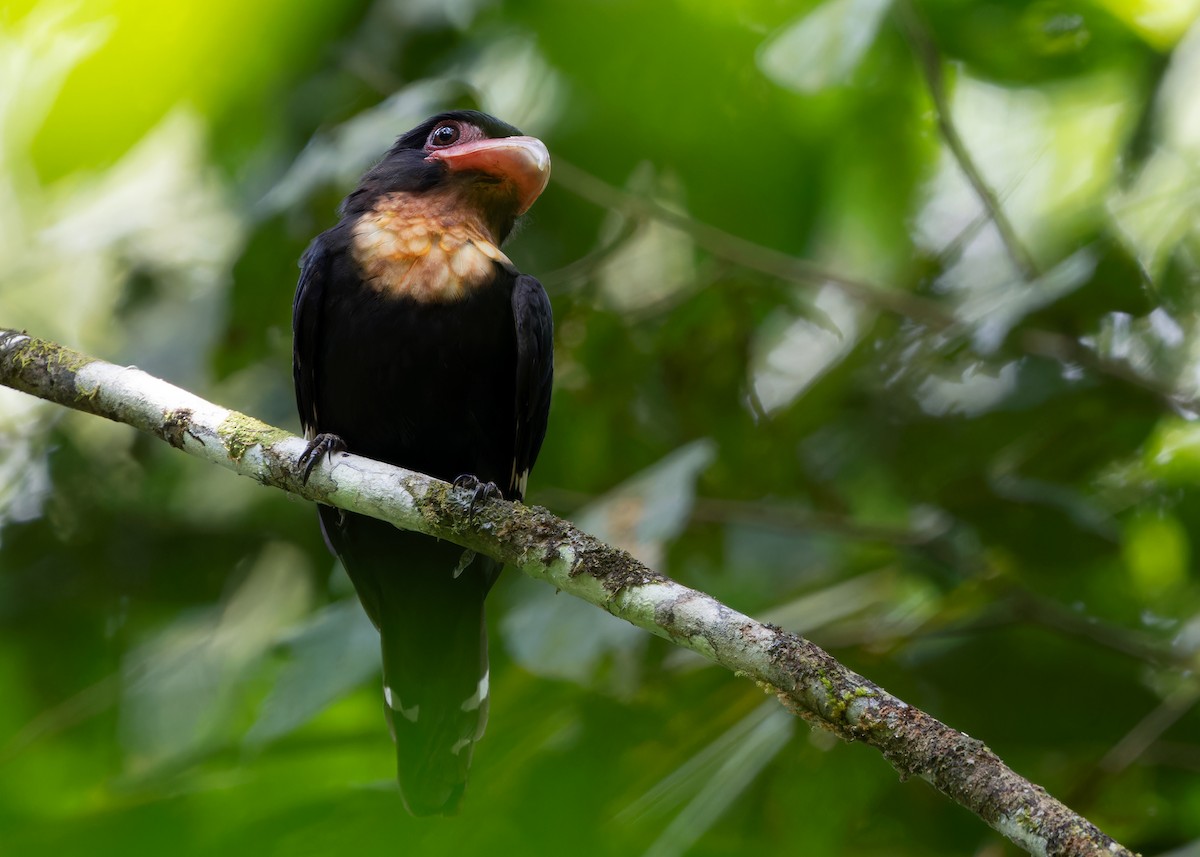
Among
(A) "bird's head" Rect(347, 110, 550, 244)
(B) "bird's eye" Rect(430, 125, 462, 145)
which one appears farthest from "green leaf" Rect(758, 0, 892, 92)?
(B) "bird's eye" Rect(430, 125, 462, 145)

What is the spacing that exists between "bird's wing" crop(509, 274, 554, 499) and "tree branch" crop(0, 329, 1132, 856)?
62cm

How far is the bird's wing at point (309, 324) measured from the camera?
3.11 m

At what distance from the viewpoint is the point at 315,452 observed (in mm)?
2549

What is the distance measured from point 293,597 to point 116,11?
6.03ft

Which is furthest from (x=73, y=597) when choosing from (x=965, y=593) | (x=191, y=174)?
(x=965, y=593)

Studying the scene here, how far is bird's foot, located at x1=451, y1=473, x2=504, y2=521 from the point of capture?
7.47ft

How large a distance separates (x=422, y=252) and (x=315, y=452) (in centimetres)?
75

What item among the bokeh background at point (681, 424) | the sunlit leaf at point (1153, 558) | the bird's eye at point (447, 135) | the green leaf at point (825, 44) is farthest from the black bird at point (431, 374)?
the sunlit leaf at point (1153, 558)

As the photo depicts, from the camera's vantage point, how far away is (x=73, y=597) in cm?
402

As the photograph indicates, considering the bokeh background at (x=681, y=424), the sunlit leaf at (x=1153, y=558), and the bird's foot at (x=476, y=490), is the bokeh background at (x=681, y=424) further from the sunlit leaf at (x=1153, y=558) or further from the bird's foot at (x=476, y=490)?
the bird's foot at (x=476, y=490)

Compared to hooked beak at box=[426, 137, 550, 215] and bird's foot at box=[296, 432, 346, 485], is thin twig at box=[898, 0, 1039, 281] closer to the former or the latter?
hooked beak at box=[426, 137, 550, 215]

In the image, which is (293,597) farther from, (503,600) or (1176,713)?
(1176,713)

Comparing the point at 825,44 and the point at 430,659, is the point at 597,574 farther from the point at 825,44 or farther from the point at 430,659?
the point at 825,44

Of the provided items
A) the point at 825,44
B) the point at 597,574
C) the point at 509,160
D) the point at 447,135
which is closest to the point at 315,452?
the point at 597,574
